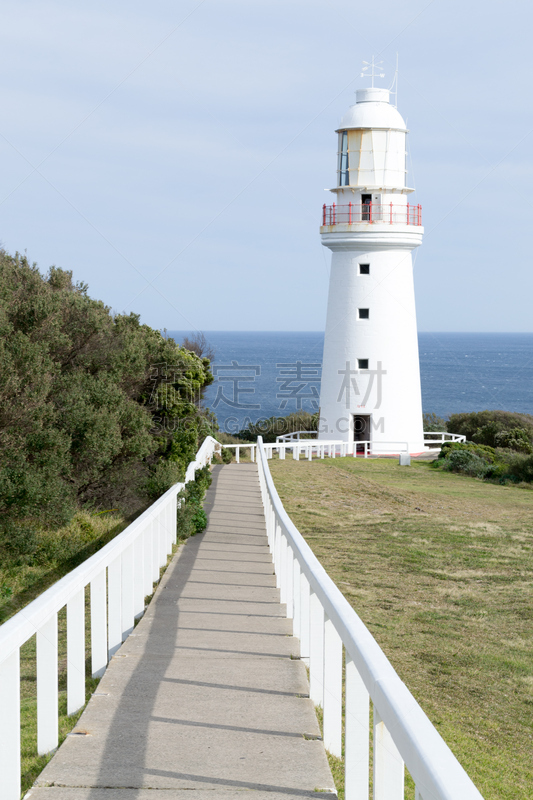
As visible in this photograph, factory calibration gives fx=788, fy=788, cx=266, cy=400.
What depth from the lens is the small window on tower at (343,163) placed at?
2615cm

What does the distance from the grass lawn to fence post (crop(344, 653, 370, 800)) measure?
1.88 m

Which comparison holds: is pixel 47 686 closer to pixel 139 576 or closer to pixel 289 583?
pixel 139 576

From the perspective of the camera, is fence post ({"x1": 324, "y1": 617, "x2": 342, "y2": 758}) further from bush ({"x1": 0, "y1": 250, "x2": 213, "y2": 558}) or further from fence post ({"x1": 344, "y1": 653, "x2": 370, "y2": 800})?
bush ({"x1": 0, "y1": 250, "x2": 213, "y2": 558})

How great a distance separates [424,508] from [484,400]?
94569 mm

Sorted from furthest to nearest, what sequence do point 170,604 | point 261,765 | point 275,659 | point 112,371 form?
point 112,371, point 170,604, point 275,659, point 261,765

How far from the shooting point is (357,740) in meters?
2.99

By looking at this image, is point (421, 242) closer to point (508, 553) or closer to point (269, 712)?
point (508, 553)

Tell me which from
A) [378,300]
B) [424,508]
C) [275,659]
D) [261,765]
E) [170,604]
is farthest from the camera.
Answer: [378,300]

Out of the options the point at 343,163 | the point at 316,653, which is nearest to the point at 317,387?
the point at 343,163

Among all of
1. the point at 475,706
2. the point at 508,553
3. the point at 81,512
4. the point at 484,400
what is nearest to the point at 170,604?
the point at 475,706

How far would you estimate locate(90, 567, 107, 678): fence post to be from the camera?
485 centimetres

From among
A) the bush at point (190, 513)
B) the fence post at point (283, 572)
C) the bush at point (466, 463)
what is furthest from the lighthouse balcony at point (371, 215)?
the fence post at point (283, 572)

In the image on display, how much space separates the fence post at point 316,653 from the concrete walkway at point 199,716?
8 cm

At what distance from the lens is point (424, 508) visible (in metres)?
16.2
